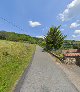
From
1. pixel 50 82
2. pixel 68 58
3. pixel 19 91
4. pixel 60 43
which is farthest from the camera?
pixel 60 43

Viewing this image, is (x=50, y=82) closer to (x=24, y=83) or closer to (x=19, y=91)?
(x=24, y=83)

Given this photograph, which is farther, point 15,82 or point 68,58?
point 68,58

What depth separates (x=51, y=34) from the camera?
187 ft

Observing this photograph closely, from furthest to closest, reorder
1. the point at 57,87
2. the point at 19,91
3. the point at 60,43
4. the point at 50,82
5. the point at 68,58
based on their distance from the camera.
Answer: the point at 60,43 < the point at 68,58 < the point at 50,82 < the point at 57,87 < the point at 19,91

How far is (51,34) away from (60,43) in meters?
3.49

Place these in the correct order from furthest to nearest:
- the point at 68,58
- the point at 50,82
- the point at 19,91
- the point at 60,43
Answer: the point at 60,43 → the point at 68,58 → the point at 50,82 → the point at 19,91

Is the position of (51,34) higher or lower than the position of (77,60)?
higher

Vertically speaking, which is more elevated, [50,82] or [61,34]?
[61,34]

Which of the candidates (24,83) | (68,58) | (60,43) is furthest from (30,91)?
(60,43)

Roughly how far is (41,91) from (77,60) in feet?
81.1

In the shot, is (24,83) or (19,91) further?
(24,83)

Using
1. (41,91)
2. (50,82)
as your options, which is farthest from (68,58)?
(41,91)

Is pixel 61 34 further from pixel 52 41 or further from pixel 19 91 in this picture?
pixel 19 91

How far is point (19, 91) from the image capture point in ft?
37.7
